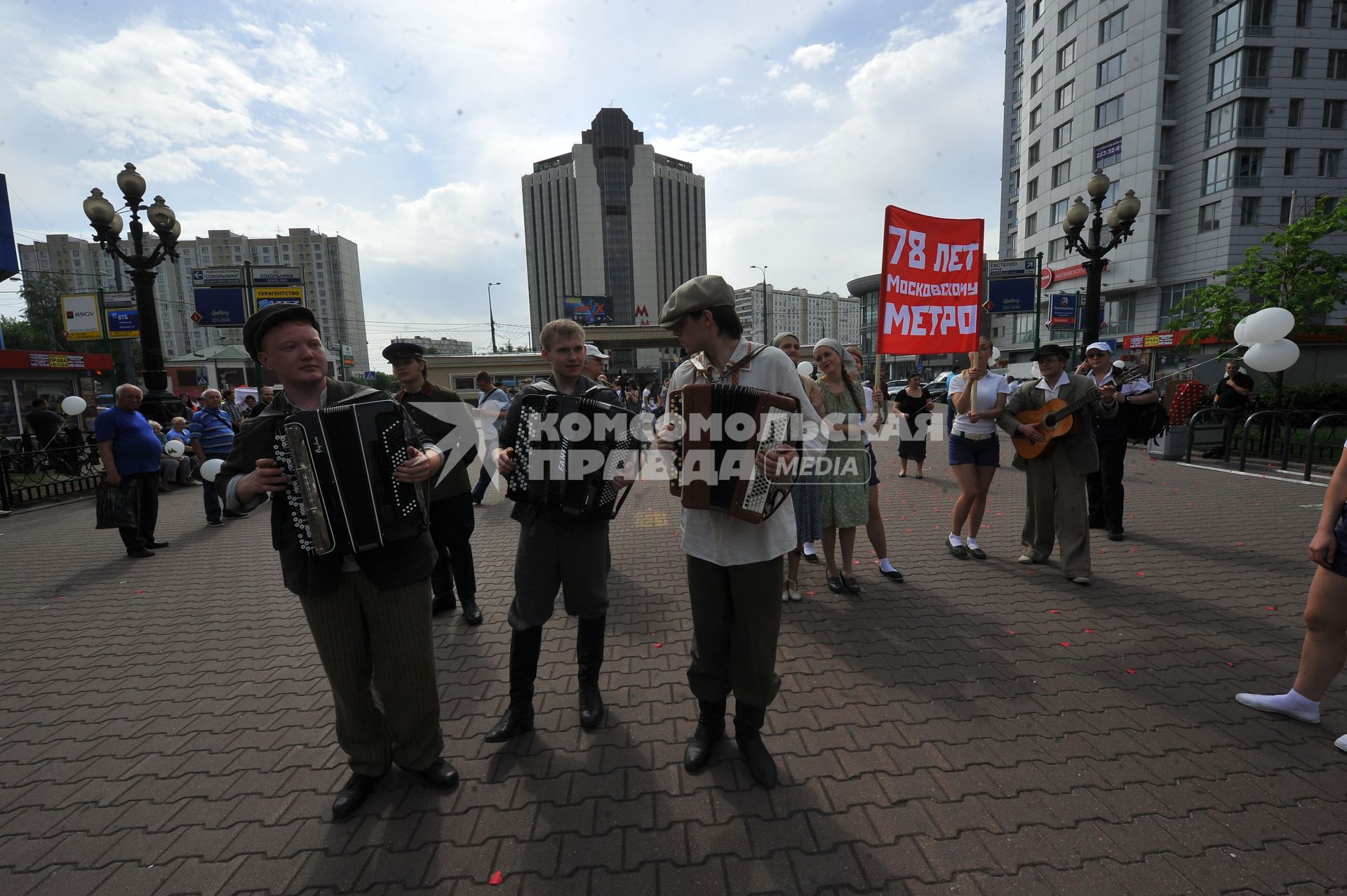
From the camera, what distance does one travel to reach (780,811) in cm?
249

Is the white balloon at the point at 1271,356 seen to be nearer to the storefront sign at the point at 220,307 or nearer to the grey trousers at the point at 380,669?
the grey trousers at the point at 380,669

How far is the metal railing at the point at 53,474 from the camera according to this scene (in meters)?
10.2

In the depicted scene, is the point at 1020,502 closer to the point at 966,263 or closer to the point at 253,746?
the point at 966,263

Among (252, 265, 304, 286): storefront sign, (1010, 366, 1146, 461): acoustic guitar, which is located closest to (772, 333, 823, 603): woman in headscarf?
(1010, 366, 1146, 461): acoustic guitar

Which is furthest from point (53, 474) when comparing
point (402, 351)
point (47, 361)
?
point (402, 351)

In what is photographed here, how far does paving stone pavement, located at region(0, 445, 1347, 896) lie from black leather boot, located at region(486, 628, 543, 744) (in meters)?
0.10

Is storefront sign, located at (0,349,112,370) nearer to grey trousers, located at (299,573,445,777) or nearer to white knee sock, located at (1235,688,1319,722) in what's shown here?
grey trousers, located at (299,573,445,777)

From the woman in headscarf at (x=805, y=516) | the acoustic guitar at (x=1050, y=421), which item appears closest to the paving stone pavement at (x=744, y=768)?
the woman in headscarf at (x=805, y=516)

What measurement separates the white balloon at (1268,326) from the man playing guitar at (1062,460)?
110cm

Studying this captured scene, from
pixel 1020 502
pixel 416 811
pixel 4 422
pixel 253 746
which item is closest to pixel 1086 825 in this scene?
pixel 416 811

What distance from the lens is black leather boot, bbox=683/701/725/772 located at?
280cm

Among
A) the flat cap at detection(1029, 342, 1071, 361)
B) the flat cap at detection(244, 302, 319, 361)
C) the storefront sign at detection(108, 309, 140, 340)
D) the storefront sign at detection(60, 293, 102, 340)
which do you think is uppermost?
the storefront sign at detection(60, 293, 102, 340)

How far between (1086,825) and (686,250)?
420 feet

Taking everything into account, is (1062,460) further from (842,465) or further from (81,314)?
(81,314)
